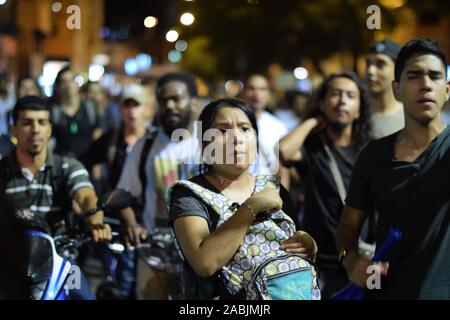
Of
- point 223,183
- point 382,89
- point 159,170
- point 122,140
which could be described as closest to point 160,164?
point 159,170

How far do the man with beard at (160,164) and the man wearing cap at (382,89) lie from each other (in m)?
1.44

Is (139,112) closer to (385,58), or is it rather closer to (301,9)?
(385,58)

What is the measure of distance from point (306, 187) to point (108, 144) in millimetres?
2862

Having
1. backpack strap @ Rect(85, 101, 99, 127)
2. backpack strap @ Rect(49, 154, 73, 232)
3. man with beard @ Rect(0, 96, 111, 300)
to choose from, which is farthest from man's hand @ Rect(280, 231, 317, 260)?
backpack strap @ Rect(85, 101, 99, 127)

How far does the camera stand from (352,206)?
464cm

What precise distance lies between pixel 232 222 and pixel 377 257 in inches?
32.1

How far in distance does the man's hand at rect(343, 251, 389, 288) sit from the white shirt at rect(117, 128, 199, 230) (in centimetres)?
230

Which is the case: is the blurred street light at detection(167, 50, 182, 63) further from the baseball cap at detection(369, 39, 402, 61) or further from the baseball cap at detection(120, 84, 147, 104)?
the baseball cap at detection(369, 39, 402, 61)

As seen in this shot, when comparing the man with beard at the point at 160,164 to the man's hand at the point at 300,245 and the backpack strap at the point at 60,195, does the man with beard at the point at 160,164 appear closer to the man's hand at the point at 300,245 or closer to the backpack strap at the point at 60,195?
the backpack strap at the point at 60,195

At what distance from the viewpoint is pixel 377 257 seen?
4.27m

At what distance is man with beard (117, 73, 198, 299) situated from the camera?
21.7 feet

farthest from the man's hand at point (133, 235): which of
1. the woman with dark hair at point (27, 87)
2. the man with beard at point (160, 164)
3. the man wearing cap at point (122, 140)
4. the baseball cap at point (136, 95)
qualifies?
the woman with dark hair at point (27, 87)

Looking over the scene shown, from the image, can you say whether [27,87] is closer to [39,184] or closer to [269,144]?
[269,144]

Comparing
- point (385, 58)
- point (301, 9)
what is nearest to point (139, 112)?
point (385, 58)
